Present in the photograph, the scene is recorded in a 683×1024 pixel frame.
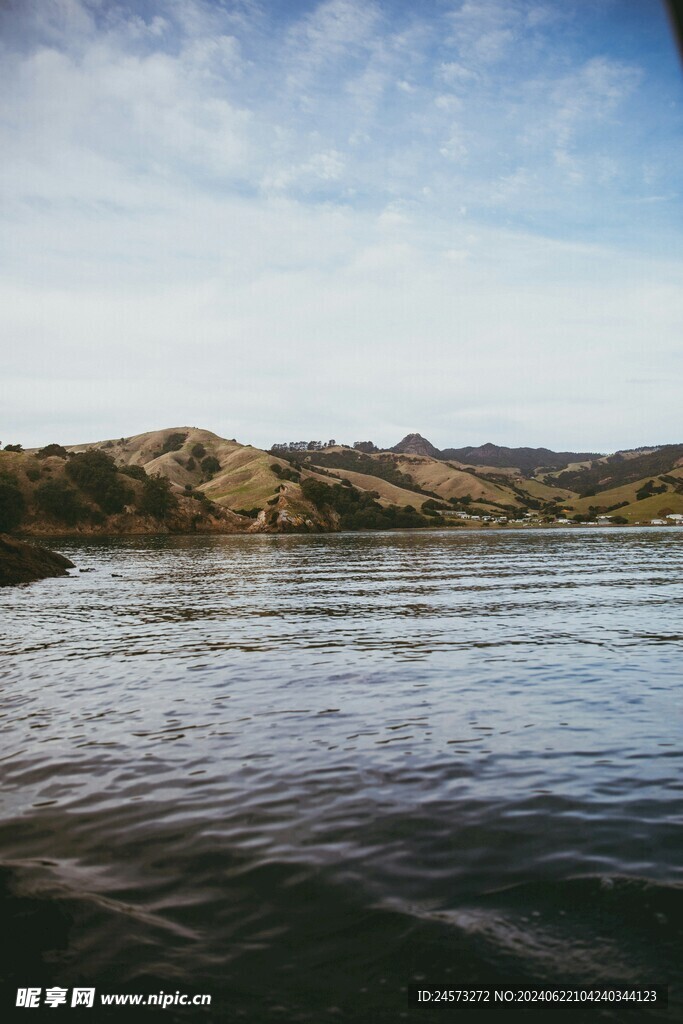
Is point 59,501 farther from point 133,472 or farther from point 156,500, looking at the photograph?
point 133,472

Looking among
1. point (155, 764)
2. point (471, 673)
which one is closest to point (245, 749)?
point (155, 764)

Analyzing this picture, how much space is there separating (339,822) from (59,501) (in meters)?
164

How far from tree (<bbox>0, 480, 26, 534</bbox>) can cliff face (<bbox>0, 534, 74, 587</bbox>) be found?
281ft

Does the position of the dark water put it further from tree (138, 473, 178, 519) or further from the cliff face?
tree (138, 473, 178, 519)

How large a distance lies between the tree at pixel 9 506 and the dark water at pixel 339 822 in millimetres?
126631

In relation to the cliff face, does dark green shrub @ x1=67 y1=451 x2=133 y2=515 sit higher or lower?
higher

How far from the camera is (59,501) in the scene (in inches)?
6235

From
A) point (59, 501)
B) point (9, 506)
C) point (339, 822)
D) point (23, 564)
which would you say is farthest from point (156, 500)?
point (339, 822)

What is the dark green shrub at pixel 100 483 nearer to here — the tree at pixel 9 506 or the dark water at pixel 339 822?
the tree at pixel 9 506

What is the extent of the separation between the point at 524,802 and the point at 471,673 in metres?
9.35

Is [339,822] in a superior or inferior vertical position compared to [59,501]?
inferior

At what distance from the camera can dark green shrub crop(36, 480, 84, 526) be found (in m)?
158

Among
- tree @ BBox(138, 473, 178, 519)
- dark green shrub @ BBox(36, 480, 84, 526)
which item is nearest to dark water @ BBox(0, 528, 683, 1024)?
dark green shrub @ BBox(36, 480, 84, 526)

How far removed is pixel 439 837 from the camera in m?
8.93
